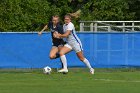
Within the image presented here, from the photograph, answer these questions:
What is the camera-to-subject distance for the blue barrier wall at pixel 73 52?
19062mm

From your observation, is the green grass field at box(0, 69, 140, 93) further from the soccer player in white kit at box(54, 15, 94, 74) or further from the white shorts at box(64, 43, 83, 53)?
the white shorts at box(64, 43, 83, 53)

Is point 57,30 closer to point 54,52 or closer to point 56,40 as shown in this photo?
point 56,40

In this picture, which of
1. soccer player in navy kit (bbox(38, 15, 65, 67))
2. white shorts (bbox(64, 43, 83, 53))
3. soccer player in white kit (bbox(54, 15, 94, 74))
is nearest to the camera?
soccer player in white kit (bbox(54, 15, 94, 74))

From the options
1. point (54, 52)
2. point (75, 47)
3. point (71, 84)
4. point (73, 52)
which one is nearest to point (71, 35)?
point (75, 47)

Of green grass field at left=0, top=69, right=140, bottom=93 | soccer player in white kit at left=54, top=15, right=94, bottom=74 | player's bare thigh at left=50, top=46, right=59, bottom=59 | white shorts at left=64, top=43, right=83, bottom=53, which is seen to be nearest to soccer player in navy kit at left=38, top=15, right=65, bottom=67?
player's bare thigh at left=50, top=46, right=59, bottom=59

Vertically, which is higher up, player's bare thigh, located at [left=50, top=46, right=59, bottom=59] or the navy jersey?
the navy jersey

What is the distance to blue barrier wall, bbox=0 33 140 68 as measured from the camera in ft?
62.5

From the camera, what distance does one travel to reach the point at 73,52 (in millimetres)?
19375

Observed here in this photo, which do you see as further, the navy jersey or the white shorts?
the navy jersey

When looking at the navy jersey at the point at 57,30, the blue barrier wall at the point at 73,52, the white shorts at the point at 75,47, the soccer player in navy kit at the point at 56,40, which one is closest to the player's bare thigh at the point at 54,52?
the soccer player in navy kit at the point at 56,40

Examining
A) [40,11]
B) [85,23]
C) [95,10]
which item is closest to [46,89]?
[85,23]

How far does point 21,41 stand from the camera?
62.8 ft

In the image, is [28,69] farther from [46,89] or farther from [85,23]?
[85,23]

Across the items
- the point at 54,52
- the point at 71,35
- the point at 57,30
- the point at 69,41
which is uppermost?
the point at 57,30
